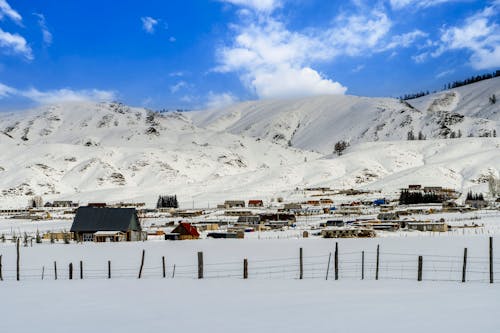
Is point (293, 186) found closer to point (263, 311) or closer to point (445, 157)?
→ point (445, 157)

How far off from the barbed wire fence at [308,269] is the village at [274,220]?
71.7 feet

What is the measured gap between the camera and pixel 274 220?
84.7 meters

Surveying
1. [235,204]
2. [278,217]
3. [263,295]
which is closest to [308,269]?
[263,295]

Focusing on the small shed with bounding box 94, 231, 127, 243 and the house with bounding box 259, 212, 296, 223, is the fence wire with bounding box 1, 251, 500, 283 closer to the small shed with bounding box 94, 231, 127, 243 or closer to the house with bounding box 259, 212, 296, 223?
the small shed with bounding box 94, 231, 127, 243

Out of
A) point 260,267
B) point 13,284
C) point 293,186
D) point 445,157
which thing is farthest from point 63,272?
point 445,157

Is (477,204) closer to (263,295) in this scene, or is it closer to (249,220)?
(249,220)

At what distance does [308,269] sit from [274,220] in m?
55.3

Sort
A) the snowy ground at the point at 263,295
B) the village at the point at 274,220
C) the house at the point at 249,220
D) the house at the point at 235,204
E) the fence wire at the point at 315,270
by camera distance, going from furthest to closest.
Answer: the house at the point at 235,204 < the house at the point at 249,220 < the village at the point at 274,220 < the fence wire at the point at 315,270 < the snowy ground at the point at 263,295

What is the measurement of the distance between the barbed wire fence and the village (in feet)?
71.7

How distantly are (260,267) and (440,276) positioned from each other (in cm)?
976

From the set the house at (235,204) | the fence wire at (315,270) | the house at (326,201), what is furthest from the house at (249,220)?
the fence wire at (315,270)

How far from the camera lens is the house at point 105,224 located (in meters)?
60.0

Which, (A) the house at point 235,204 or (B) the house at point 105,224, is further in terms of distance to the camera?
(A) the house at point 235,204

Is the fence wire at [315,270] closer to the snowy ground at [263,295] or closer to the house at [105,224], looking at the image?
the snowy ground at [263,295]
